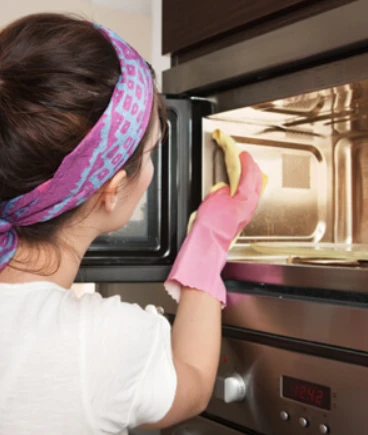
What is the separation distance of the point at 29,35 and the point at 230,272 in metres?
0.47

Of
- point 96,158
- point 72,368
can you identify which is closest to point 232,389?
point 72,368

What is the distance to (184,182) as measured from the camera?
104 cm

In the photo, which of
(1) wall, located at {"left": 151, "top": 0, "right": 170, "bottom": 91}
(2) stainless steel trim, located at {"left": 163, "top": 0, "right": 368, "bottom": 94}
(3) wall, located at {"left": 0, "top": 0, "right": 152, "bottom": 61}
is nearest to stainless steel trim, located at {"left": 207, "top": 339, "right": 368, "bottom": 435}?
(2) stainless steel trim, located at {"left": 163, "top": 0, "right": 368, "bottom": 94}

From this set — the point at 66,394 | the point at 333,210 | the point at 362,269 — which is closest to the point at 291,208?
the point at 333,210

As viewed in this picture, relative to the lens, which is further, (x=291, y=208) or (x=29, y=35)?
(x=291, y=208)

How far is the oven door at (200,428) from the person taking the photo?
3.23ft

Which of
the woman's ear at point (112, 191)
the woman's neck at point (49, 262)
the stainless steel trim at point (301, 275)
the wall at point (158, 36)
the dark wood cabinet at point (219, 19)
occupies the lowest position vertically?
the stainless steel trim at point (301, 275)

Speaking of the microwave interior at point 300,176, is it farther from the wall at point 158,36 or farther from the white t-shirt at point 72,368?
the wall at point 158,36

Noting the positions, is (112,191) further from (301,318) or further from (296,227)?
(296,227)

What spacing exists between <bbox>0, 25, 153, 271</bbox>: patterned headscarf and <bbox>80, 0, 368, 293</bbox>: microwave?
0.24 metres

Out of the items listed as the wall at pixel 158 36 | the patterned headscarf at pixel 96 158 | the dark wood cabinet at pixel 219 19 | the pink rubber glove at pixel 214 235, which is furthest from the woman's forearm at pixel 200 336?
the wall at pixel 158 36

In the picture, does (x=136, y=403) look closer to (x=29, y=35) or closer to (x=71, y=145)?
(x=71, y=145)

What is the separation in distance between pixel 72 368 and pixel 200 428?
41 centimetres

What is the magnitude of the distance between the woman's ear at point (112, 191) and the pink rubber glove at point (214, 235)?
0.67ft
